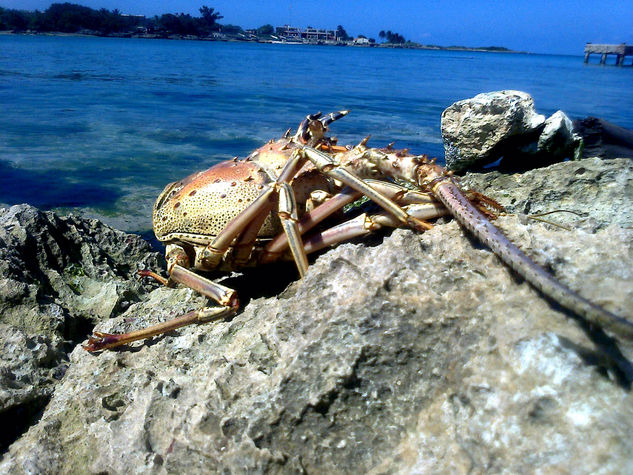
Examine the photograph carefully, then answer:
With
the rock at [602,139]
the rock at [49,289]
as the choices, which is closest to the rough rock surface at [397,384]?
the rock at [49,289]

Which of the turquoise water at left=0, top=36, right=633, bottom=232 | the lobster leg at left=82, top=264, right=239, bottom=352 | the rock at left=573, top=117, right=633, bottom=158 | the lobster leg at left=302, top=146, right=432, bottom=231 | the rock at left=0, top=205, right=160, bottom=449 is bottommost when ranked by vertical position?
the turquoise water at left=0, top=36, right=633, bottom=232

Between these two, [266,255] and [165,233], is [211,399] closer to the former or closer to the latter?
[266,255]

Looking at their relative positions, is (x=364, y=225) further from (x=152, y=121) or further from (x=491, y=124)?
(x=152, y=121)

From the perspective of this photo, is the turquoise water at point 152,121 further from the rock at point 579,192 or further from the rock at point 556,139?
the rock at point 579,192

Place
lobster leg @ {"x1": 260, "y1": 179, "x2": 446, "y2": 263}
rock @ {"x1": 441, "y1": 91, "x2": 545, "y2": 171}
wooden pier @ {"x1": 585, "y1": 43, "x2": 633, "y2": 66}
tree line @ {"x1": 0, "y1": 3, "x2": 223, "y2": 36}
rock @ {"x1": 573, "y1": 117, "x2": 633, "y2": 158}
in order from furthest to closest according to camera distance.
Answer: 1. tree line @ {"x1": 0, "y1": 3, "x2": 223, "y2": 36}
2. wooden pier @ {"x1": 585, "y1": 43, "x2": 633, "y2": 66}
3. rock @ {"x1": 573, "y1": 117, "x2": 633, "y2": 158}
4. rock @ {"x1": 441, "y1": 91, "x2": 545, "y2": 171}
5. lobster leg @ {"x1": 260, "y1": 179, "x2": 446, "y2": 263}

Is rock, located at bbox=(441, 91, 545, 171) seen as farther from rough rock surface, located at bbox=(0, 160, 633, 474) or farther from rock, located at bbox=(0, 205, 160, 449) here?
rock, located at bbox=(0, 205, 160, 449)

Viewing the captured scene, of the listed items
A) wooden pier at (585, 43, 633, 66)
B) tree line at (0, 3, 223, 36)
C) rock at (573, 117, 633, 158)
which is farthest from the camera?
tree line at (0, 3, 223, 36)

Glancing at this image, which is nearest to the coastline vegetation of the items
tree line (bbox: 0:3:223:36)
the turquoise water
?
tree line (bbox: 0:3:223:36)

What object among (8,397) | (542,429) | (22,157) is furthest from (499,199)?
(22,157)
